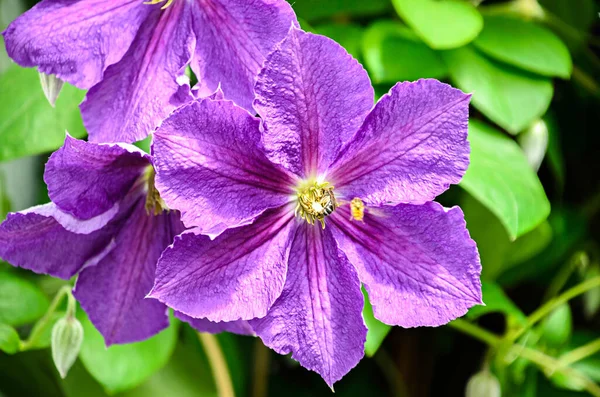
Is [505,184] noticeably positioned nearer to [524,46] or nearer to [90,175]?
[524,46]

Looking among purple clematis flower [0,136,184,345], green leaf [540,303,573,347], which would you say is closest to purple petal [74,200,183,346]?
purple clematis flower [0,136,184,345]

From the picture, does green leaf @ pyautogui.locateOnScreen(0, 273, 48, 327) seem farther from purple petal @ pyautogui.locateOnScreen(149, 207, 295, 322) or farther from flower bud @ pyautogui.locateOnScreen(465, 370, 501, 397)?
flower bud @ pyautogui.locateOnScreen(465, 370, 501, 397)

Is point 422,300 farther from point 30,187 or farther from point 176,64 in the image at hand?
point 30,187

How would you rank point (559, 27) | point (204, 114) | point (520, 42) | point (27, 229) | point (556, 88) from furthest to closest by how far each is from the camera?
point (556, 88), point (559, 27), point (520, 42), point (27, 229), point (204, 114)

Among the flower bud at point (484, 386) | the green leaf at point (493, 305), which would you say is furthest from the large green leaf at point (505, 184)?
the flower bud at point (484, 386)

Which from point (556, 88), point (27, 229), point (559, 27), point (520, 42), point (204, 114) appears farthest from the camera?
point (556, 88)

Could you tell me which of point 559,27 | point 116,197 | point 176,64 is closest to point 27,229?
point 116,197
